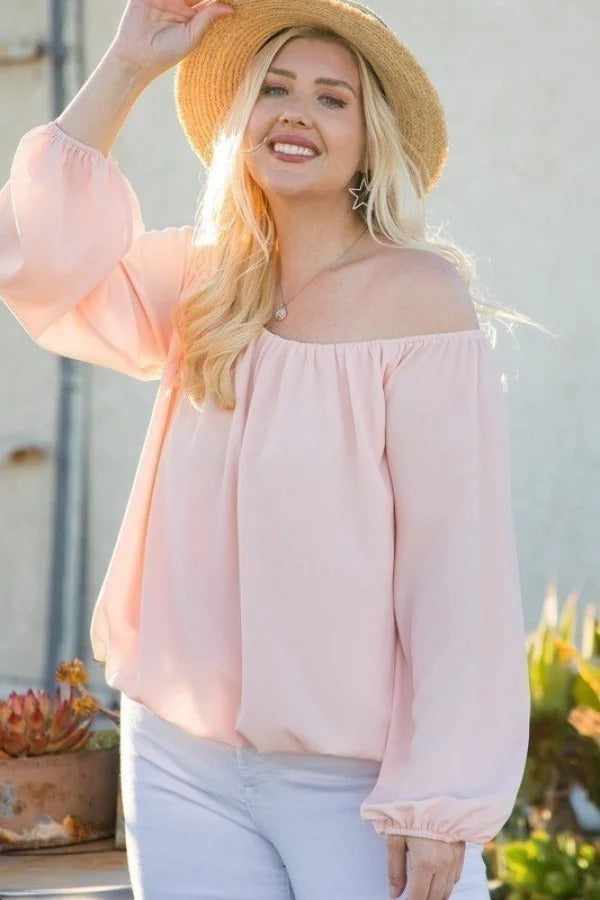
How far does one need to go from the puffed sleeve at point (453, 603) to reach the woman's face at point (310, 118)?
1.10 ft

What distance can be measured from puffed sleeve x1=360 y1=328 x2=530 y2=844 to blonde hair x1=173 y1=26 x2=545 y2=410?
0.25 meters

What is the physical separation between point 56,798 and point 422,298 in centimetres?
133

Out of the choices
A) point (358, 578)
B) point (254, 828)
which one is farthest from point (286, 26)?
point (254, 828)

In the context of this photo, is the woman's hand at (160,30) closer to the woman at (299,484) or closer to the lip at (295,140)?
the woman at (299,484)

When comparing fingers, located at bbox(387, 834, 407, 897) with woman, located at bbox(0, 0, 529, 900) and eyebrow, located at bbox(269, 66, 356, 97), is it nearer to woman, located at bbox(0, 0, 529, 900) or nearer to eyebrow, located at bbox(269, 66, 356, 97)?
woman, located at bbox(0, 0, 529, 900)

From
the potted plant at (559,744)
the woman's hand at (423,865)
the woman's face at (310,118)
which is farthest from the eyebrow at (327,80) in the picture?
the potted plant at (559,744)

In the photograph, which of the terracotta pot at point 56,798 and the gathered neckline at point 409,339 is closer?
the gathered neckline at point 409,339

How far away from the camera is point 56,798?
3398mm

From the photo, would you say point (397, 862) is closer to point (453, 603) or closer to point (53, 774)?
point (453, 603)

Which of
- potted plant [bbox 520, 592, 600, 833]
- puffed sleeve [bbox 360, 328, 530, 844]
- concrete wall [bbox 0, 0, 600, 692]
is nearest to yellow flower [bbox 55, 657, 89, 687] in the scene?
puffed sleeve [bbox 360, 328, 530, 844]

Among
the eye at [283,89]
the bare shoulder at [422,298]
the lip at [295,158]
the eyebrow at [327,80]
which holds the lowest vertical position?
the bare shoulder at [422,298]

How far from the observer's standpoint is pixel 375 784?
2.51 metres

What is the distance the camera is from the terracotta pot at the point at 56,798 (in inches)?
133

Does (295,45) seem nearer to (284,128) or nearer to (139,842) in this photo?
(284,128)
